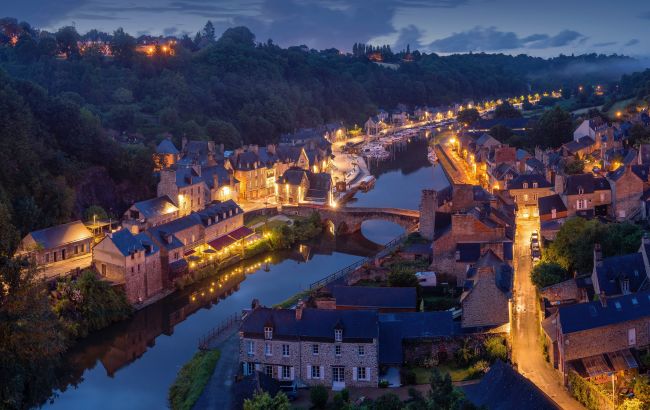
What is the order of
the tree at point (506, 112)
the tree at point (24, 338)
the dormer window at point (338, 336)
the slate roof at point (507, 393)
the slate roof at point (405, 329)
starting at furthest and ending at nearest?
the tree at point (506, 112), the slate roof at point (405, 329), the dormer window at point (338, 336), the tree at point (24, 338), the slate roof at point (507, 393)

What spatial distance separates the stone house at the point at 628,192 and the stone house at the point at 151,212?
24.6m

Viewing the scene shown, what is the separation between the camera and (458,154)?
8050cm

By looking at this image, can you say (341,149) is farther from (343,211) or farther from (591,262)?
(591,262)

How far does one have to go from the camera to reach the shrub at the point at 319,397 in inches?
940

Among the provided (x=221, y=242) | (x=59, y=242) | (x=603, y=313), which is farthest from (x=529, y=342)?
(x=59, y=242)

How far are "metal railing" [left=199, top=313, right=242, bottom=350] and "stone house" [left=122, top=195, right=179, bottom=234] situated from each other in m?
11.3

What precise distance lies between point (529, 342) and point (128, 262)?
18031mm

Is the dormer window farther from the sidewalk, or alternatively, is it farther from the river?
the river

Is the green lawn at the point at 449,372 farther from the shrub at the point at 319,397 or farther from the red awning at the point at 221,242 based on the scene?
the red awning at the point at 221,242

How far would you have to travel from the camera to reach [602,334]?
80.1 ft

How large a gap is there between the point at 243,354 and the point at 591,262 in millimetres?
14998

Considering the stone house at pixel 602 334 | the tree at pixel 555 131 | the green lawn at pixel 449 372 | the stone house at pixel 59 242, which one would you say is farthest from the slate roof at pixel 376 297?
the tree at pixel 555 131

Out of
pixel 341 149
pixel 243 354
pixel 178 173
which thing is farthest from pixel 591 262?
pixel 341 149

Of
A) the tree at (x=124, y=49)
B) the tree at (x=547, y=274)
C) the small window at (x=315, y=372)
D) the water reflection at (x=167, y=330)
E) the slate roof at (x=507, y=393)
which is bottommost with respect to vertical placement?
the water reflection at (x=167, y=330)
